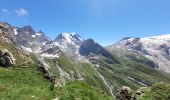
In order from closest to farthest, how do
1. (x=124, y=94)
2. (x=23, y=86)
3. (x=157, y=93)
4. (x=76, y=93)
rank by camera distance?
(x=76, y=93) → (x=157, y=93) → (x=23, y=86) → (x=124, y=94)

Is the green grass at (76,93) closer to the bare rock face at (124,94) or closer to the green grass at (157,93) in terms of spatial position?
the green grass at (157,93)

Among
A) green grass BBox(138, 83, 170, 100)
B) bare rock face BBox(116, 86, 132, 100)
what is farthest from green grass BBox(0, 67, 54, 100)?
green grass BBox(138, 83, 170, 100)

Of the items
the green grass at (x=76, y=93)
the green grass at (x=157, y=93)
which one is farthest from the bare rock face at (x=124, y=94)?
the green grass at (x=76, y=93)

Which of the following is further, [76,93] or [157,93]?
[157,93]

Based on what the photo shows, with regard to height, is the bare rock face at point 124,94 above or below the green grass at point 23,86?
below

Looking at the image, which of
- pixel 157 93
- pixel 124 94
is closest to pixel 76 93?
pixel 157 93

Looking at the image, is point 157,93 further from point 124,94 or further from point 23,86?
point 23,86

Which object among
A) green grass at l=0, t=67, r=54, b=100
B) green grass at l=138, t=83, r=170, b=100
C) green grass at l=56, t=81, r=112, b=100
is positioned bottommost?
green grass at l=138, t=83, r=170, b=100

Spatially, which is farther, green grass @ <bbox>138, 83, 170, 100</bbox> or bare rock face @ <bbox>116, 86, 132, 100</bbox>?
bare rock face @ <bbox>116, 86, 132, 100</bbox>

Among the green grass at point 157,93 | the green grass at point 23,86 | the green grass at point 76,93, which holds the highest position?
the green grass at point 23,86

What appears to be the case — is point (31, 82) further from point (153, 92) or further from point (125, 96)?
point (153, 92)

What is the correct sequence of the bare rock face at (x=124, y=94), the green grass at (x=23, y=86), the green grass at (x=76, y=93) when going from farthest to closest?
the bare rock face at (x=124, y=94) → the green grass at (x=23, y=86) → the green grass at (x=76, y=93)

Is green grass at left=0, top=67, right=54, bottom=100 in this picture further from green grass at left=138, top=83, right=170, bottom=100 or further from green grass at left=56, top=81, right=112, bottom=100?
green grass at left=138, top=83, right=170, bottom=100

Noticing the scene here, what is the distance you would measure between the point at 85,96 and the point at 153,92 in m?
12.6
